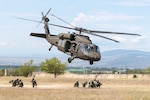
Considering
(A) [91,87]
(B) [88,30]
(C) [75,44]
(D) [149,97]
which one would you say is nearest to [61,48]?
(C) [75,44]

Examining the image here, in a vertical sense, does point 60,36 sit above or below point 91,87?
above

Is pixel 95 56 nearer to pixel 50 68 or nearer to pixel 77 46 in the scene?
pixel 77 46

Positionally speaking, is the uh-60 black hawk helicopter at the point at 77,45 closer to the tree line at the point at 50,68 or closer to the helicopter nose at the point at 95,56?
the helicopter nose at the point at 95,56

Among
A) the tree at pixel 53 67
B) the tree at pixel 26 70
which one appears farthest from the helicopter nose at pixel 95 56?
the tree at pixel 26 70

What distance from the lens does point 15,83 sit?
2746 inches

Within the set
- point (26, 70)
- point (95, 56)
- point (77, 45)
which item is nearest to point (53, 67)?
point (26, 70)

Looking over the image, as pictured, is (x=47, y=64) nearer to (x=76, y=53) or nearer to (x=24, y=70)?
(x=24, y=70)

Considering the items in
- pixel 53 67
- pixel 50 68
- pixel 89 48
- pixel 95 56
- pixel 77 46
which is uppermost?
pixel 53 67

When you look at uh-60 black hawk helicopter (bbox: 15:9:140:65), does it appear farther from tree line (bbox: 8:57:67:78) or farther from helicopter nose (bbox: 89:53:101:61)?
tree line (bbox: 8:57:67:78)

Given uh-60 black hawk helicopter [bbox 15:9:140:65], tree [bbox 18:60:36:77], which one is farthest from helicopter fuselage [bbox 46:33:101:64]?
tree [bbox 18:60:36:77]

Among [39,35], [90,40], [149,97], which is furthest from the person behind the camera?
[39,35]

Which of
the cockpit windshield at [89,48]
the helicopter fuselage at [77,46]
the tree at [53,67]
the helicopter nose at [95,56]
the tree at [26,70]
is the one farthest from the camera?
the tree at [26,70]

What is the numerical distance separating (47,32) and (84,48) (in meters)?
12.0

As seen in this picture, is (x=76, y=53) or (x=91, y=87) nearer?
(x=76, y=53)
